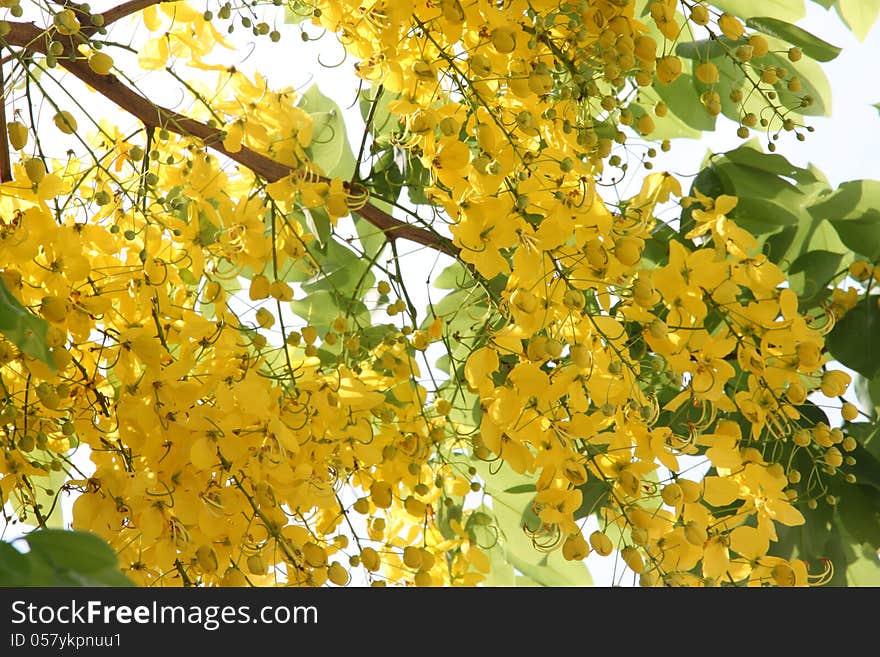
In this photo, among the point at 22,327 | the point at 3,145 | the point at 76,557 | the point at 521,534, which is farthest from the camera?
the point at 521,534

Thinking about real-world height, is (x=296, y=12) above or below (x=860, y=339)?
above

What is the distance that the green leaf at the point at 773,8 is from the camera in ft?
3.22

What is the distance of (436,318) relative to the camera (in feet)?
2.78

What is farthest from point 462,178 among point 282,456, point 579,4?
point 282,456

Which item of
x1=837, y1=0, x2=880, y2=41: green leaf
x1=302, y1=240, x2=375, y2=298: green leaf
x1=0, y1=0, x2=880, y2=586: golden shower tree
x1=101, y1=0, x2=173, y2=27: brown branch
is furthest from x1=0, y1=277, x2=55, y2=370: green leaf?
x1=837, y1=0, x2=880, y2=41: green leaf

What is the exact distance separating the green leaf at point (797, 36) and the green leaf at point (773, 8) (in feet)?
0.12

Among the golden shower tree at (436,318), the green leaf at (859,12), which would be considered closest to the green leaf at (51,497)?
the golden shower tree at (436,318)

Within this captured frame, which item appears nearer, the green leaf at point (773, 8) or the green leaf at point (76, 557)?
the green leaf at point (76, 557)

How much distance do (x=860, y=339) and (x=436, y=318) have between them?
0.41m

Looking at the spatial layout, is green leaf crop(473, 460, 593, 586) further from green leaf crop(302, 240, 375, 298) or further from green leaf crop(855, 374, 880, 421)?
green leaf crop(855, 374, 880, 421)

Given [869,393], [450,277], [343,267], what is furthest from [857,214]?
[343,267]

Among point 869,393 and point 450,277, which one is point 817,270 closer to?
point 869,393

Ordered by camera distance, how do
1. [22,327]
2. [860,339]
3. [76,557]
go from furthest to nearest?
1. [860,339]
2. [22,327]
3. [76,557]

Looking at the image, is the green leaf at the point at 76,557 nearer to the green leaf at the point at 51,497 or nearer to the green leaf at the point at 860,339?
the green leaf at the point at 51,497
